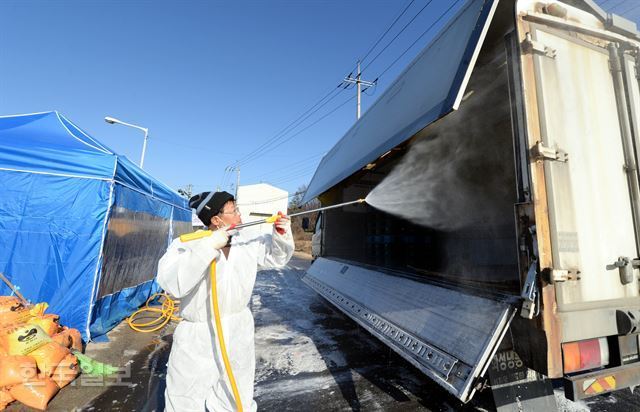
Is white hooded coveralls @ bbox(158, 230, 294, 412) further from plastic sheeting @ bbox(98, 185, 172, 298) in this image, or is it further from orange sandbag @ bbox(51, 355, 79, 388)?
plastic sheeting @ bbox(98, 185, 172, 298)

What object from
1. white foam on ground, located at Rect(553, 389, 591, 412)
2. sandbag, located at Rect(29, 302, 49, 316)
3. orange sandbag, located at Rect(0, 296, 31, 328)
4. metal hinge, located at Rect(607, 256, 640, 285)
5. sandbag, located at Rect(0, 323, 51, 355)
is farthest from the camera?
sandbag, located at Rect(29, 302, 49, 316)

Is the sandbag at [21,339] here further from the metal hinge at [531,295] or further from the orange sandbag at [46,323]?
the metal hinge at [531,295]

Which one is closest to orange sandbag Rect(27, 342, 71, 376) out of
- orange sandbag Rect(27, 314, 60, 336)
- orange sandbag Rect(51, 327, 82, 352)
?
orange sandbag Rect(51, 327, 82, 352)

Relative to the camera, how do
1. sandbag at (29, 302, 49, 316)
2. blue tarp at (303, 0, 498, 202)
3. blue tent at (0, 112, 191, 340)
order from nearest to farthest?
blue tarp at (303, 0, 498, 202)
sandbag at (29, 302, 49, 316)
blue tent at (0, 112, 191, 340)

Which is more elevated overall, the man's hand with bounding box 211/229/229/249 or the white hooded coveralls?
the man's hand with bounding box 211/229/229/249

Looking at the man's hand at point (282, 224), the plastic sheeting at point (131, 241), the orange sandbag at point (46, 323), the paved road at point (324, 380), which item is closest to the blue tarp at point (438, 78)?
the man's hand at point (282, 224)

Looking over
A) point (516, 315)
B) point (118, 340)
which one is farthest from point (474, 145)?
point (118, 340)

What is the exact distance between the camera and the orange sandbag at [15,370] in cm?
278

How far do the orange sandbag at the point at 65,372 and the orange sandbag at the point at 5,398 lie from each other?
34 centimetres

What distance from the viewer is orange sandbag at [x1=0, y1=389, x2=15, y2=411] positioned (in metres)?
2.72

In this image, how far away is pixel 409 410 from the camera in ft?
8.86

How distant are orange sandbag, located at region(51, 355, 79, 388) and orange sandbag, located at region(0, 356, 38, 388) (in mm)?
234

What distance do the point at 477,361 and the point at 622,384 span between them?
3.39 ft

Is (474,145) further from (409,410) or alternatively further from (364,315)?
(409,410)
